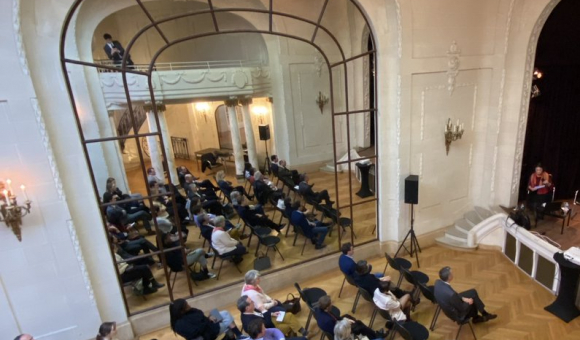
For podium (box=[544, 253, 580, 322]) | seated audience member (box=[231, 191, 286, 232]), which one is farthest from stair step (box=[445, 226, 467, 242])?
seated audience member (box=[231, 191, 286, 232])

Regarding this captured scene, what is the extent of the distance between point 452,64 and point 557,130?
3.73 m

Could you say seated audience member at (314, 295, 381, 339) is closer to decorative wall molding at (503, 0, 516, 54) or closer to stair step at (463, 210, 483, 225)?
stair step at (463, 210, 483, 225)

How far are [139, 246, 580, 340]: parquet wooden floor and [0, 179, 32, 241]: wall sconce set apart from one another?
98.7 inches

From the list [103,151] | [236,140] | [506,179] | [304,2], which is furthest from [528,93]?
[103,151]

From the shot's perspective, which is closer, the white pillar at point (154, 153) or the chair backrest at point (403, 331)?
the chair backrest at point (403, 331)

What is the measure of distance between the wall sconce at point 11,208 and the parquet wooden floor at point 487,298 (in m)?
2.51

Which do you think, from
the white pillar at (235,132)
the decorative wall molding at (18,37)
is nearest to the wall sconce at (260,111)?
the white pillar at (235,132)

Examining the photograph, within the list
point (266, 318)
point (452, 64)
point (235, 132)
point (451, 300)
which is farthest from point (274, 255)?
point (235, 132)

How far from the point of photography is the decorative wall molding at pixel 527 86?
619 cm

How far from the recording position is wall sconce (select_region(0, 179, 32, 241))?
3789 mm

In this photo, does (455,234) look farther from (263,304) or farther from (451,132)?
(263,304)

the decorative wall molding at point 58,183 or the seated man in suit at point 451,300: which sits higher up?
the decorative wall molding at point 58,183

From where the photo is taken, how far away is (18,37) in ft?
12.2

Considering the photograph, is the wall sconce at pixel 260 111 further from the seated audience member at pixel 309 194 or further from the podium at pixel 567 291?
the podium at pixel 567 291
